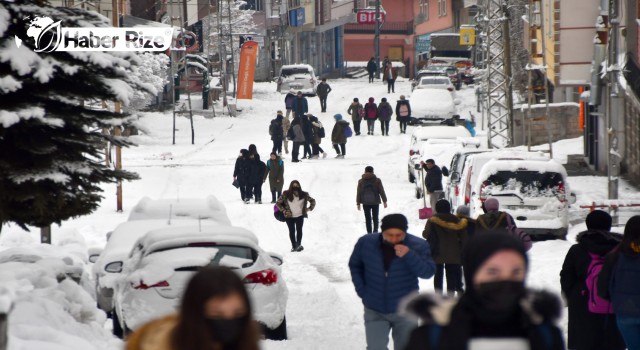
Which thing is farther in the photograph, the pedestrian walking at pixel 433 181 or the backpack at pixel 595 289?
the pedestrian walking at pixel 433 181

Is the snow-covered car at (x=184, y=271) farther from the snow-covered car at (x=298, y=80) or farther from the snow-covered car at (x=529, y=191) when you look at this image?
the snow-covered car at (x=298, y=80)

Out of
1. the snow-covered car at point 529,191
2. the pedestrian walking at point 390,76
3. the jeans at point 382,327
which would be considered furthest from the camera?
the pedestrian walking at point 390,76

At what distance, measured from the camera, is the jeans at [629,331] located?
29.2 ft

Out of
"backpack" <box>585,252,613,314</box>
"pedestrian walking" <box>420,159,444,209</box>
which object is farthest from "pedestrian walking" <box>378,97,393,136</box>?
"backpack" <box>585,252,613,314</box>

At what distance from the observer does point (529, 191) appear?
68.1ft

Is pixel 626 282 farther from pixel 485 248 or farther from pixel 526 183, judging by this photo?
pixel 526 183

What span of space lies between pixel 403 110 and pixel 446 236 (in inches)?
1296

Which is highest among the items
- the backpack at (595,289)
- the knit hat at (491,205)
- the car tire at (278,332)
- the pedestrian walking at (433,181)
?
the knit hat at (491,205)

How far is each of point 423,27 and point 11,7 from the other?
79.8 meters

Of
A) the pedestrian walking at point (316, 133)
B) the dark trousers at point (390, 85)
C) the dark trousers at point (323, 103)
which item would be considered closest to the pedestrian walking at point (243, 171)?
the pedestrian walking at point (316, 133)

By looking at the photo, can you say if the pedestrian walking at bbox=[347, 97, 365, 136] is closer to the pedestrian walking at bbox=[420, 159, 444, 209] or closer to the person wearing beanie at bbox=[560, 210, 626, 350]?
the pedestrian walking at bbox=[420, 159, 444, 209]

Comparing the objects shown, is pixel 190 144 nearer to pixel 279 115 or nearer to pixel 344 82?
pixel 279 115

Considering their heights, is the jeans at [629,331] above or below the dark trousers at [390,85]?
below

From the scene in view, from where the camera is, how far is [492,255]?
4.33 meters
